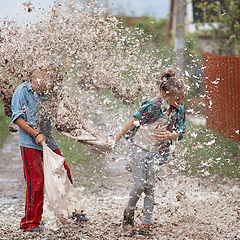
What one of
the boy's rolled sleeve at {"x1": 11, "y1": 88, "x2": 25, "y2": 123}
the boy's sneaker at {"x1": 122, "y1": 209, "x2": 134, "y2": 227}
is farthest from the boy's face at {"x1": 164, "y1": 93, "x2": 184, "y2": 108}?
the boy's rolled sleeve at {"x1": 11, "y1": 88, "x2": 25, "y2": 123}

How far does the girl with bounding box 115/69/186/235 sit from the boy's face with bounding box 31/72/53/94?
32.6 inches

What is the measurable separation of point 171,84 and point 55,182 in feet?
4.55

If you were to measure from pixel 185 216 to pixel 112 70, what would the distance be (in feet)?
5.72

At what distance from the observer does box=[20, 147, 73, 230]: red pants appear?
4.66m

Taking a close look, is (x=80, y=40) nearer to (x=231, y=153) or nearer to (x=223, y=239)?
(x=223, y=239)

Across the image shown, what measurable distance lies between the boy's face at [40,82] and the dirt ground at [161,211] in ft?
4.42

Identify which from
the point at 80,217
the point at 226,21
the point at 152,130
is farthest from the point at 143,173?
the point at 226,21

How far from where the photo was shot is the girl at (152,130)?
4.48 m

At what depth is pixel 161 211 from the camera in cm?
557

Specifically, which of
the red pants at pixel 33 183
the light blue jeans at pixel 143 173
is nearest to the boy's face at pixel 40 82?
the red pants at pixel 33 183

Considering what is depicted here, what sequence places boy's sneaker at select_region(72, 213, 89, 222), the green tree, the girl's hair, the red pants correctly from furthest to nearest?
the green tree < boy's sneaker at select_region(72, 213, 89, 222) < the red pants < the girl's hair

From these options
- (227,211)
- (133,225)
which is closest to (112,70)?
(133,225)

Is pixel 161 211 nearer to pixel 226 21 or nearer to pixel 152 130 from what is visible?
pixel 152 130

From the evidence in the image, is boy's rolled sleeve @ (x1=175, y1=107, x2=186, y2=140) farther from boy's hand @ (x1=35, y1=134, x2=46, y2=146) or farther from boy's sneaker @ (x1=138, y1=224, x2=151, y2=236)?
boy's hand @ (x1=35, y1=134, x2=46, y2=146)
